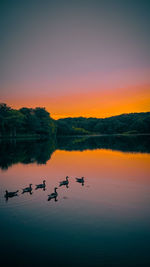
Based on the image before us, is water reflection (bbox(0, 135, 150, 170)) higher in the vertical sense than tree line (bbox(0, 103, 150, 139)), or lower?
lower

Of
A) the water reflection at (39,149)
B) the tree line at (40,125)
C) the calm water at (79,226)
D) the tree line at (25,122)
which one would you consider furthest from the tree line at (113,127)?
the calm water at (79,226)

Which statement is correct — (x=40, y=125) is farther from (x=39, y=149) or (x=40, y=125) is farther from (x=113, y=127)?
(x=113, y=127)

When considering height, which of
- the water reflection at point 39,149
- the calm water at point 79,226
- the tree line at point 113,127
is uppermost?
the tree line at point 113,127

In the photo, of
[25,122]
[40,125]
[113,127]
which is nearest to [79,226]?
[25,122]

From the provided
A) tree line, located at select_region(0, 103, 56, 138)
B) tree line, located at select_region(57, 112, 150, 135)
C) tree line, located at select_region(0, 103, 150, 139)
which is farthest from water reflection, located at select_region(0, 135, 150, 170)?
tree line, located at select_region(57, 112, 150, 135)

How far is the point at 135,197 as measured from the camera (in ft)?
48.8

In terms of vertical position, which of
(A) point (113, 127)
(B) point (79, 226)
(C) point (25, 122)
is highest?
(C) point (25, 122)

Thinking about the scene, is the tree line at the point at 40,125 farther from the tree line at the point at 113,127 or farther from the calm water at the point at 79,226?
the calm water at the point at 79,226

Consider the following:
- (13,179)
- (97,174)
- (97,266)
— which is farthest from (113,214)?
(13,179)

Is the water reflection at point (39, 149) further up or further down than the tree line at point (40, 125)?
further down

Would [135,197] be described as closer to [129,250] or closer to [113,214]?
[113,214]

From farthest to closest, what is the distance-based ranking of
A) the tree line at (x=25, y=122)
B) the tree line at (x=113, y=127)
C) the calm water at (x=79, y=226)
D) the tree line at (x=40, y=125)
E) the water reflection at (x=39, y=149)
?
the tree line at (x=113, y=127)
the tree line at (x=40, y=125)
the tree line at (x=25, y=122)
the water reflection at (x=39, y=149)
the calm water at (x=79, y=226)

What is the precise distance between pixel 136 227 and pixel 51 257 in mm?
4827

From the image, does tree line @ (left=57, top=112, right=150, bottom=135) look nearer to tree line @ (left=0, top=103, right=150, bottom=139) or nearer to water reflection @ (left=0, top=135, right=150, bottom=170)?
tree line @ (left=0, top=103, right=150, bottom=139)
